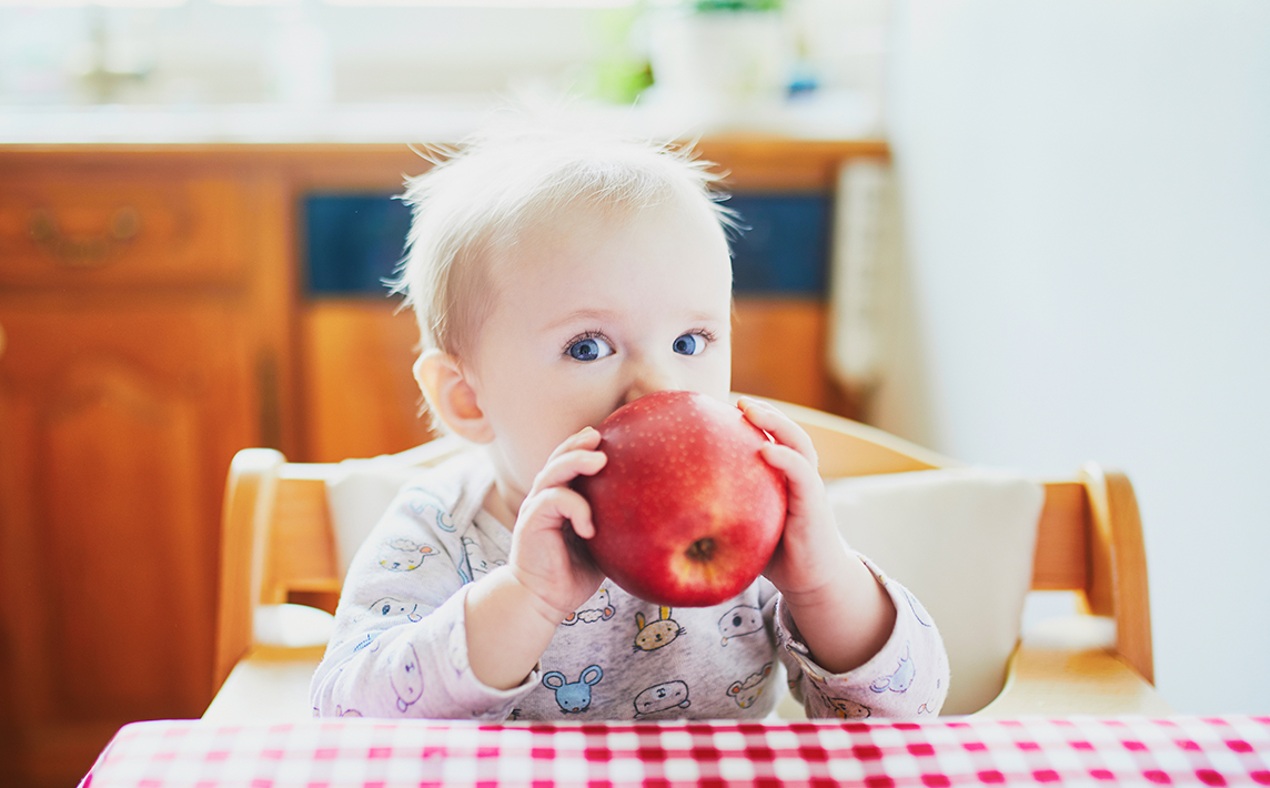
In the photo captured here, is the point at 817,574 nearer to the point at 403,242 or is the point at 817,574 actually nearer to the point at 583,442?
the point at 583,442

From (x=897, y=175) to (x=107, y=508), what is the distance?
4.55 ft

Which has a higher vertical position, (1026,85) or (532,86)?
(532,86)

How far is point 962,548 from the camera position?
0.89m

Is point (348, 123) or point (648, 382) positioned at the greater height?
point (348, 123)

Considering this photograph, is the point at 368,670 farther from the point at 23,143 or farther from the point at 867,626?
the point at 23,143

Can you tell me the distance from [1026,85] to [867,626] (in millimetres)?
879

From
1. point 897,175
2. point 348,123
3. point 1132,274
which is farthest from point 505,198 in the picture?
point 348,123

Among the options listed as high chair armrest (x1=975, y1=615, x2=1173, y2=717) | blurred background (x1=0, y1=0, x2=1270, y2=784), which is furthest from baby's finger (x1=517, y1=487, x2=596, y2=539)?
blurred background (x1=0, y1=0, x2=1270, y2=784)

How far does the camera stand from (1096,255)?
1.11 metres

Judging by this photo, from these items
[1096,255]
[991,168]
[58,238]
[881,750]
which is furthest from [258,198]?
[881,750]

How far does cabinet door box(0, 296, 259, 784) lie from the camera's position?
1680 mm

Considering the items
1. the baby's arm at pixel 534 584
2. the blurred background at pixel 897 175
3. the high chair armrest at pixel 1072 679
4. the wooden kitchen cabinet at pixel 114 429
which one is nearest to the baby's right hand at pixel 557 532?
the baby's arm at pixel 534 584

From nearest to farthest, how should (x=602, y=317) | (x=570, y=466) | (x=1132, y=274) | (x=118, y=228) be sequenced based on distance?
(x=570, y=466) < (x=602, y=317) < (x=1132, y=274) < (x=118, y=228)

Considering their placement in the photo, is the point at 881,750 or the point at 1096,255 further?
the point at 1096,255
